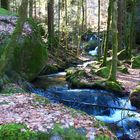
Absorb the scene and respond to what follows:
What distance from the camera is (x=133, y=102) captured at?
13.5 meters

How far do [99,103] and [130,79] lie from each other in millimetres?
→ 4414

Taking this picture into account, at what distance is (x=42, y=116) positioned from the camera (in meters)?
7.31

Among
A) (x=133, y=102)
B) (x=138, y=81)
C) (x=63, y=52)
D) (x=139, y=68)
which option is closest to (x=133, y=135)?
(x=133, y=102)

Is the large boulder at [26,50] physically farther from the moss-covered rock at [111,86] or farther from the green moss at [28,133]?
the green moss at [28,133]

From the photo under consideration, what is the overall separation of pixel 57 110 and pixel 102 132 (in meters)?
1.34

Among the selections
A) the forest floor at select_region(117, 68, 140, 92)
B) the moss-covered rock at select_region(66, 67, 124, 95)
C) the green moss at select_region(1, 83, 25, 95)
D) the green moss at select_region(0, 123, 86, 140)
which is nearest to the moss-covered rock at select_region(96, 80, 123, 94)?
the moss-covered rock at select_region(66, 67, 124, 95)

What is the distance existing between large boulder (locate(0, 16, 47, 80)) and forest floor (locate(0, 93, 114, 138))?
659cm

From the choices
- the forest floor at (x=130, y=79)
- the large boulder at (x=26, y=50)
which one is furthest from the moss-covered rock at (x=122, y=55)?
the large boulder at (x=26, y=50)

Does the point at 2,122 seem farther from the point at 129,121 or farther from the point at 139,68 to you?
the point at 139,68

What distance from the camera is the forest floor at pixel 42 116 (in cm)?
685

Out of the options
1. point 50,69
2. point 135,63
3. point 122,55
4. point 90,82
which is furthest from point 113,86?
point 122,55

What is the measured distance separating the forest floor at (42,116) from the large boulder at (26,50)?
21.6 feet

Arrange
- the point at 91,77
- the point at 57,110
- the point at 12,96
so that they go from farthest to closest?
the point at 91,77, the point at 12,96, the point at 57,110

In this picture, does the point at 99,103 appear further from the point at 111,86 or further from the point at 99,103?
the point at 111,86
